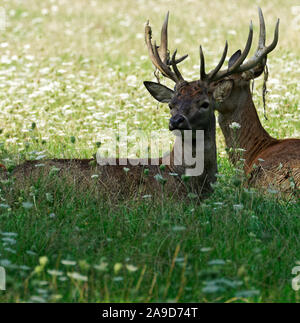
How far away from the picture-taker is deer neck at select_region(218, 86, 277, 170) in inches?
292

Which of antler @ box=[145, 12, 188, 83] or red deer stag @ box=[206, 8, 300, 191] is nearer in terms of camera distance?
red deer stag @ box=[206, 8, 300, 191]

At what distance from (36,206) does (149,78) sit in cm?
573

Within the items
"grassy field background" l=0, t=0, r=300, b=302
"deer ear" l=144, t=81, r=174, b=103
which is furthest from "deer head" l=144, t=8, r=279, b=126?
"grassy field background" l=0, t=0, r=300, b=302

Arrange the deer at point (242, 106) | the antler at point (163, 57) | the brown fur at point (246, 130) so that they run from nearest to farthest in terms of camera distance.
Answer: the deer at point (242, 106) → the antler at point (163, 57) → the brown fur at point (246, 130)

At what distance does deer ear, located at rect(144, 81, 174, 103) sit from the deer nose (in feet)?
2.20

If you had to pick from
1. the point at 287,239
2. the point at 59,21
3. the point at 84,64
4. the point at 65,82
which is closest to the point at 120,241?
the point at 287,239

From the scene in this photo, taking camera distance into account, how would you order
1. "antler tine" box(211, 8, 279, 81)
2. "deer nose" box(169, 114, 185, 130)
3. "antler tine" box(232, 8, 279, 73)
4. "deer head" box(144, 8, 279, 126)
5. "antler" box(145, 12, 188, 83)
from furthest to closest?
"antler tine" box(232, 8, 279, 73), "antler" box(145, 12, 188, 83), "antler tine" box(211, 8, 279, 81), "deer head" box(144, 8, 279, 126), "deer nose" box(169, 114, 185, 130)

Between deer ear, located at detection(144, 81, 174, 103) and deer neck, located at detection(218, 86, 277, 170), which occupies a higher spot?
deer ear, located at detection(144, 81, 174, 103)

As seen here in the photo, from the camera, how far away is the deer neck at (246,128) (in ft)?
24.3

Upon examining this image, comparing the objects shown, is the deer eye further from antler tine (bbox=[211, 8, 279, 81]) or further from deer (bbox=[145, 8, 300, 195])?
antler tine (bbox=[211, 8, 279, 81])

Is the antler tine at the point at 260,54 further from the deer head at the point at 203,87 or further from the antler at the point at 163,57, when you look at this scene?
the antler at the point at 163,57

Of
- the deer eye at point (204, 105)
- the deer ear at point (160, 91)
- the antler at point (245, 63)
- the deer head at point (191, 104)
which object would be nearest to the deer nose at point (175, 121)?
the deer head at point (191, 104)

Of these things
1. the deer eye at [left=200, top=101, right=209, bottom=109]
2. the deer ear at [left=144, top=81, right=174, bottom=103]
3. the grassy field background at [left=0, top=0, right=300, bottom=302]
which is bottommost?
the grassy field background at [left=0, top=0, right=300, bottom=302]

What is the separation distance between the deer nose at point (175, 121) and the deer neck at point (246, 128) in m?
1.63
